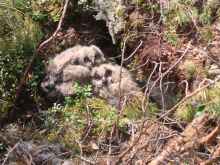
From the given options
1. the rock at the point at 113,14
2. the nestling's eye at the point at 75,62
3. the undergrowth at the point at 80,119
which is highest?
the rock at the point at 113,14

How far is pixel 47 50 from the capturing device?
3121mm

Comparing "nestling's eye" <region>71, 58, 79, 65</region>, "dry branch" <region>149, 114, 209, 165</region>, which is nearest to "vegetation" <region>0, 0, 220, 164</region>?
"dry branch" <region>149, 114, 209, 165</region>

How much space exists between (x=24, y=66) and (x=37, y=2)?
0.43 meters

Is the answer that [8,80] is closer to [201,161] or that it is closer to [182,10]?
[182,10]

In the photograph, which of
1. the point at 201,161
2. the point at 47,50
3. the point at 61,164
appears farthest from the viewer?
the point at 47,50

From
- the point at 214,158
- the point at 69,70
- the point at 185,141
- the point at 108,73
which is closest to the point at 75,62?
the point at 69,70

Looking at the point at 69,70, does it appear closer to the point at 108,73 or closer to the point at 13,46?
the point at 108,73

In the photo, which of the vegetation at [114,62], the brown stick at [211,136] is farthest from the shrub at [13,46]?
the brown stick at [211,136]

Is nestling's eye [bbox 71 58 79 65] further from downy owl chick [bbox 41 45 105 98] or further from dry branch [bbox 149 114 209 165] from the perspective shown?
dry branch [bbox 149 114 209 165]

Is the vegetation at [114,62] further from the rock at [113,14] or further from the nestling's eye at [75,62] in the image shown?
the nestling's eye at [75,62]

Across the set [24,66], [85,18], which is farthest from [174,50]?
[24,66]

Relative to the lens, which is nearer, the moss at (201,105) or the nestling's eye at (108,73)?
the moss at (201,105)

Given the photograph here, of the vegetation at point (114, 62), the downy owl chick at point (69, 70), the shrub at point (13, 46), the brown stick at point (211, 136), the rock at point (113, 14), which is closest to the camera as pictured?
the brown stick at point (211, 136)

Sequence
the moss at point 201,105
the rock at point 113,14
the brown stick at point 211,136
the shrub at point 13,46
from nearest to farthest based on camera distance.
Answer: the moss at point 201,105, the brown stick at point 211,136, the shrub at point 13,46, the rock at point 113,14
